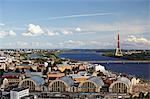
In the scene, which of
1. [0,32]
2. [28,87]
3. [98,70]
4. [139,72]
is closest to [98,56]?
[98,70]

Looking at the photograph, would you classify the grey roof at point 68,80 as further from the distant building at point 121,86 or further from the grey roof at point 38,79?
the distant building at point 121,86

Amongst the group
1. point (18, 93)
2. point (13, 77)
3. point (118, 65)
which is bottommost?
point (18, 93)

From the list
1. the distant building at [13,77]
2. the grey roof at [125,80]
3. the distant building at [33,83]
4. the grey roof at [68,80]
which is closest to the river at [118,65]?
the grey roof at [125,80]

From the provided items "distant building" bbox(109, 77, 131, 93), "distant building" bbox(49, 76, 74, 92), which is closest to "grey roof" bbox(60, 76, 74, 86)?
"distant building" bbox(49, 76, 74, 92)

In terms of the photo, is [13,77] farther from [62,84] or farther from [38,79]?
[62,84]

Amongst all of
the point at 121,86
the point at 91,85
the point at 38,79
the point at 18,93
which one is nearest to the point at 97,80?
the point at 91,85

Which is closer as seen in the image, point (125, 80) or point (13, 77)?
point (125, 80)

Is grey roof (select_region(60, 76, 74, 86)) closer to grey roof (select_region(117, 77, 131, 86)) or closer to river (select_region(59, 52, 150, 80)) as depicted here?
river (select_region(59, 52, 150, 80))

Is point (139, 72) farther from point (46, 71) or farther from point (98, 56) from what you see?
point (46, 71)

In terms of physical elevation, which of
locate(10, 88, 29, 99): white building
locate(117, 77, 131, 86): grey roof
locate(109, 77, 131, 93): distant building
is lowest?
locate(10, 88, 29, 99): white building
